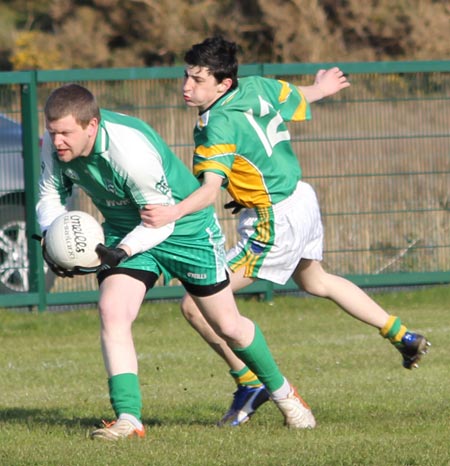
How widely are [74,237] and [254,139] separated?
4.90 ft

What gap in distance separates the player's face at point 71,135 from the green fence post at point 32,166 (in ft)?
20.3

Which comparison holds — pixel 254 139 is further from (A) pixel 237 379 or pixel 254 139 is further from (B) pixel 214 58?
(A) pixel 237 379

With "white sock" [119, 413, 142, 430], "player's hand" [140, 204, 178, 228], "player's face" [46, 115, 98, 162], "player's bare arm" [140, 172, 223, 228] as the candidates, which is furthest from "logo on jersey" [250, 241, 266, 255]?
"player's face" [46, 115, 98, 162]

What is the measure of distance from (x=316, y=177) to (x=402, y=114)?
41.1 inches

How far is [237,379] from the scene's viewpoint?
745cm

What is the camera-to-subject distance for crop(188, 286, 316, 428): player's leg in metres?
6.81

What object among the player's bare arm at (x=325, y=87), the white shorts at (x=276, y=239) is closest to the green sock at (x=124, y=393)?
the white shorts at (x=276, y=239)

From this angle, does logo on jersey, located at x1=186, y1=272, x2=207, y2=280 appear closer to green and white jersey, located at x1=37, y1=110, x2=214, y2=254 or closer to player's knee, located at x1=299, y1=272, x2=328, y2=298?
green and white jersey, located at x1=37, y1=110, x2=214, y2=254

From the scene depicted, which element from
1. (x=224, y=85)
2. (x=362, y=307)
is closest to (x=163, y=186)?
(x=224, y=85)

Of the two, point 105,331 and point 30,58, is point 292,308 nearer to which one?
point 105,331

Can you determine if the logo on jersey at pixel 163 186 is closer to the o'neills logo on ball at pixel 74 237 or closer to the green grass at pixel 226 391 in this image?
the o'neills logo on ball at pixel 74 237

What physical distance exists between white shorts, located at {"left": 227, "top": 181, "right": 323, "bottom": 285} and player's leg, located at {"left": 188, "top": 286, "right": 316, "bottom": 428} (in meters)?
0.78

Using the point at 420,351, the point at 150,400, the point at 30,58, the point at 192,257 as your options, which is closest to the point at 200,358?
the point at 150,400

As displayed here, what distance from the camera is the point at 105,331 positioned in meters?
6.50
